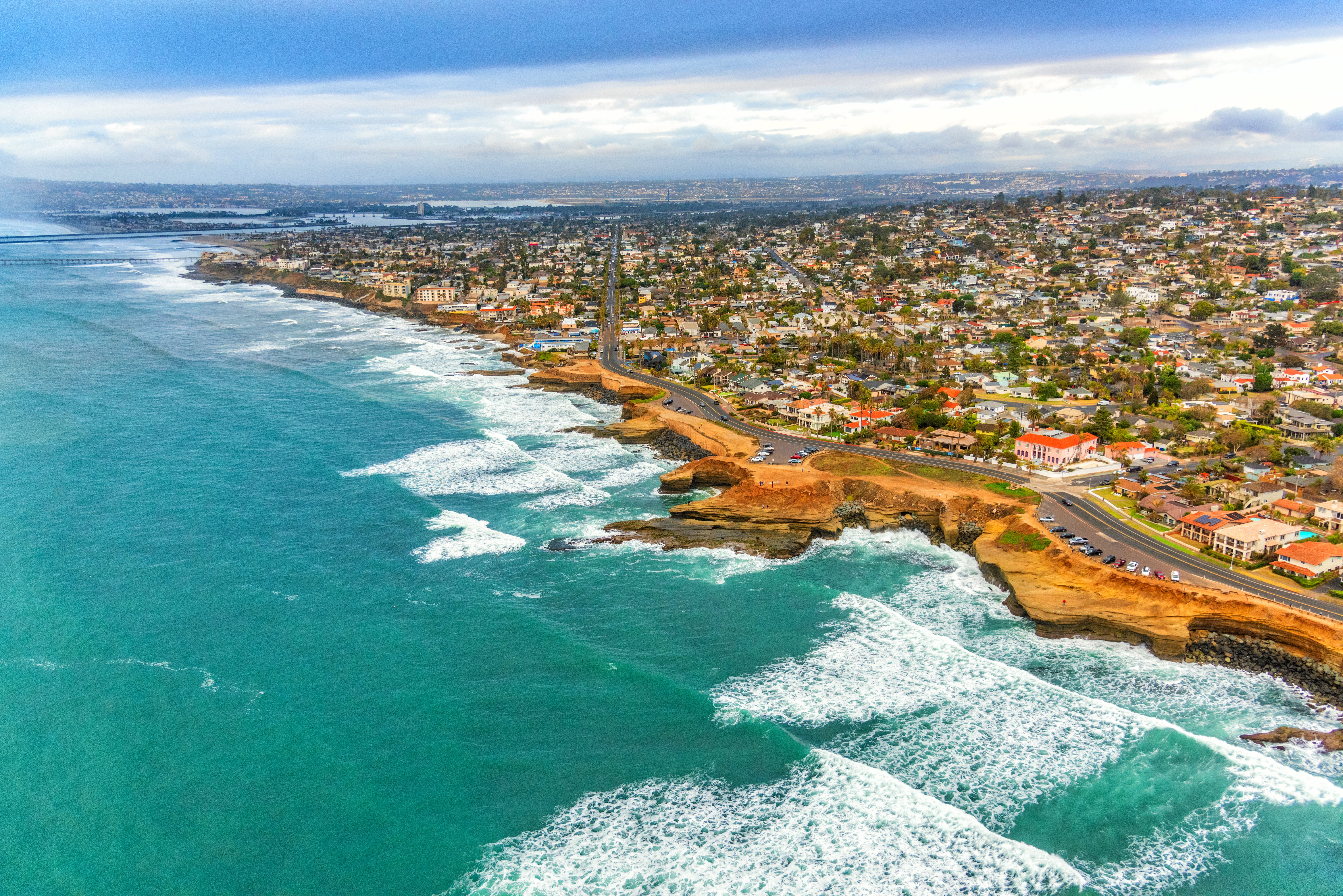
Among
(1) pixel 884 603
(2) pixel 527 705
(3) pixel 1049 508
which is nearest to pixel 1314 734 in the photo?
(1) pixel 884 603

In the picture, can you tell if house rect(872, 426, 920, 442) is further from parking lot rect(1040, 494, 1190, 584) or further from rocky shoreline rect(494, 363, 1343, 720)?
parking lot rect(1040, 494, 1190, 584)

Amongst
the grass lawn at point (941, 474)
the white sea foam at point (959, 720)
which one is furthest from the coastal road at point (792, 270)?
the white sea foam at point (959, 720)

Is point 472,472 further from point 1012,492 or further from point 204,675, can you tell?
point 1012,492

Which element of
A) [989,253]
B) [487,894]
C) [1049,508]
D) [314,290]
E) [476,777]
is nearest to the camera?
[487,894]

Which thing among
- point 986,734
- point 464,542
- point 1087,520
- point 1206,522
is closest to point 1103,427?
point 1087,520

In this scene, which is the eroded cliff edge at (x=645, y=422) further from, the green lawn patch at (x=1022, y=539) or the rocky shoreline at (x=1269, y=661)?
the rocky shoreline at (x=1269, y=661)

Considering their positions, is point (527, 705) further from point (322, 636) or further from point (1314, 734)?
point (1314, 734)
